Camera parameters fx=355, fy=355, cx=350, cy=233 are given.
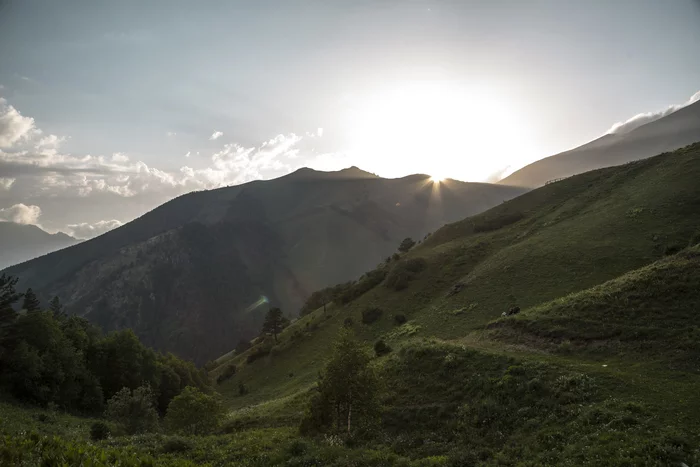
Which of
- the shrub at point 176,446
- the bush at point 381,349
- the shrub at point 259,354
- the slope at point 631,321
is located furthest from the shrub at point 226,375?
the slope at point 631,321

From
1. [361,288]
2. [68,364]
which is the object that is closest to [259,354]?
[361,288]

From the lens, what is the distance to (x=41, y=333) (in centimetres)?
4753

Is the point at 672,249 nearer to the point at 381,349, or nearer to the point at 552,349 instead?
the point at 552,349

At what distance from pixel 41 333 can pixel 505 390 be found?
56925 millimetres

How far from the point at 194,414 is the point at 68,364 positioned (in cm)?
2782

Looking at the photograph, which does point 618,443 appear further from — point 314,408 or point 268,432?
point 268,432

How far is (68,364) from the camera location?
Result: 48.5m

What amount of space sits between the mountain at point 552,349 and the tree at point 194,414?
4.37 m

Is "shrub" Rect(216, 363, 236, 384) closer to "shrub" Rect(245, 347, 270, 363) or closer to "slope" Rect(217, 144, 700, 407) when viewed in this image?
"slope" Rect(217, 144, 700, 407)

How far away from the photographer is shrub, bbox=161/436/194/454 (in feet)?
71.3

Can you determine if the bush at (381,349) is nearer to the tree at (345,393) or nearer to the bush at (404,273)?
the tree at (345,393)

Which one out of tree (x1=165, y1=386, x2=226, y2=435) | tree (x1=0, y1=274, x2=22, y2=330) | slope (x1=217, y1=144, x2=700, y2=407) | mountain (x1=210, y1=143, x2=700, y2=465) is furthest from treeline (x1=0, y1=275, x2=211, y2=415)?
tree (x1=165, y1=386, x2=226, y2=435)

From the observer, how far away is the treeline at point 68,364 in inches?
1640

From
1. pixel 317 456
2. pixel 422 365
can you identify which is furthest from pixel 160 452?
pixel 422 365
